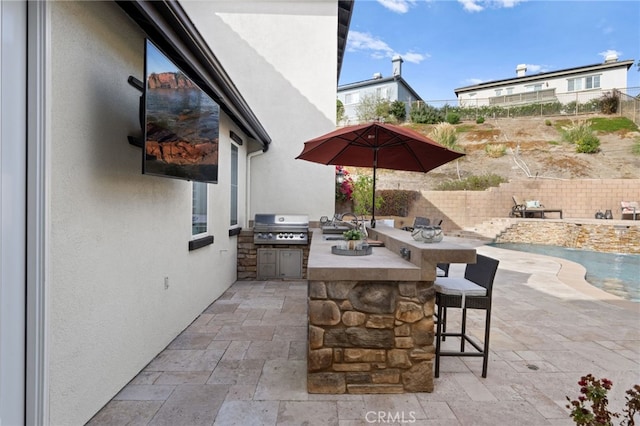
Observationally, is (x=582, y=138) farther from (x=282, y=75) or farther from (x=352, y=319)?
(x=352, y=319)

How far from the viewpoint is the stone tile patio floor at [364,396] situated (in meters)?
2.37

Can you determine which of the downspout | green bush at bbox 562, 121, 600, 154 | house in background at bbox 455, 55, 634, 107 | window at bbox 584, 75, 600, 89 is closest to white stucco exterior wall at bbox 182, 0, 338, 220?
the downspout

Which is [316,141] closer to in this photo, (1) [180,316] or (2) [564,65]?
(1) [180,316]

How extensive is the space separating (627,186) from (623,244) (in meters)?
4.27

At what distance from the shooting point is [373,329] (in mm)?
2615

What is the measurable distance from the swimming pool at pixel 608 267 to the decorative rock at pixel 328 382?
6454mm

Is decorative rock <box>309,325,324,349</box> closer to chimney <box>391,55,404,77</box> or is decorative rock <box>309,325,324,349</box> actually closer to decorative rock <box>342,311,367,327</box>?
decorative rock <box>342,311,367,327</box>

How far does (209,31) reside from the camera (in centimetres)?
745

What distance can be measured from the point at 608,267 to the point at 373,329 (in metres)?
9.99

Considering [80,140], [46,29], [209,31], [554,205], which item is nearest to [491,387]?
[80,140]

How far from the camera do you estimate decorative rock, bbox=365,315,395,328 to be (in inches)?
103

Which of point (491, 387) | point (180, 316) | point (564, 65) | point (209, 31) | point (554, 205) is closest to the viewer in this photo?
point (491, 387)

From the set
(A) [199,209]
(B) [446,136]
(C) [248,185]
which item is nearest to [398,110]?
(B) [446,136]

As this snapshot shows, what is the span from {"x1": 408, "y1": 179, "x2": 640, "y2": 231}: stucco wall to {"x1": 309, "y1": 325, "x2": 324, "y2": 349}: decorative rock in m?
12.8
